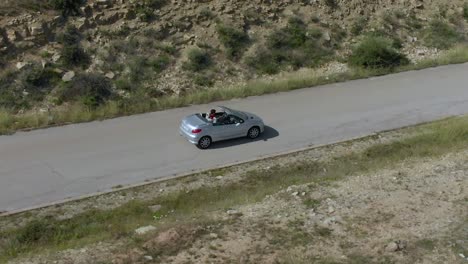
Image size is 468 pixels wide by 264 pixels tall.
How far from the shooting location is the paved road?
21.0 metres

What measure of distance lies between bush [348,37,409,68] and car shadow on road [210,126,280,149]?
892 cm

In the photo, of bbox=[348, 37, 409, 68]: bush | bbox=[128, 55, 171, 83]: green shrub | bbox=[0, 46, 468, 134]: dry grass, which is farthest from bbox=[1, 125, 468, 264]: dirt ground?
bbox=[348, 37, 409, 68]: bush

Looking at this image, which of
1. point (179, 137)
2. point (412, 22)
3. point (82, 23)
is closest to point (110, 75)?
point (82, 23)

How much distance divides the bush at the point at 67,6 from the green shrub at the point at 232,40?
661 cm

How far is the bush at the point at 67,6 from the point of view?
29609 mm

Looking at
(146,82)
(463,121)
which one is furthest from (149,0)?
(463,121)

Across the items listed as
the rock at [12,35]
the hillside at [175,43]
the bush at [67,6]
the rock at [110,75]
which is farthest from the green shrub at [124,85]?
the rock at [12,35]

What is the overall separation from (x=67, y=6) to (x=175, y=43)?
16.7 feet

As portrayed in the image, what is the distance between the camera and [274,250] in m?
16.2

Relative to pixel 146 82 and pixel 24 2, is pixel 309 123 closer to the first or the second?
pixel 146 82

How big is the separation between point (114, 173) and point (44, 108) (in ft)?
21.4

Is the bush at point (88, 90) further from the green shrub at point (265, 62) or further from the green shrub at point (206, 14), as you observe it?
the green shrub at point (265, 62)

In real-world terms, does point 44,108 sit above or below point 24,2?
below

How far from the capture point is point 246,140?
961 inches
